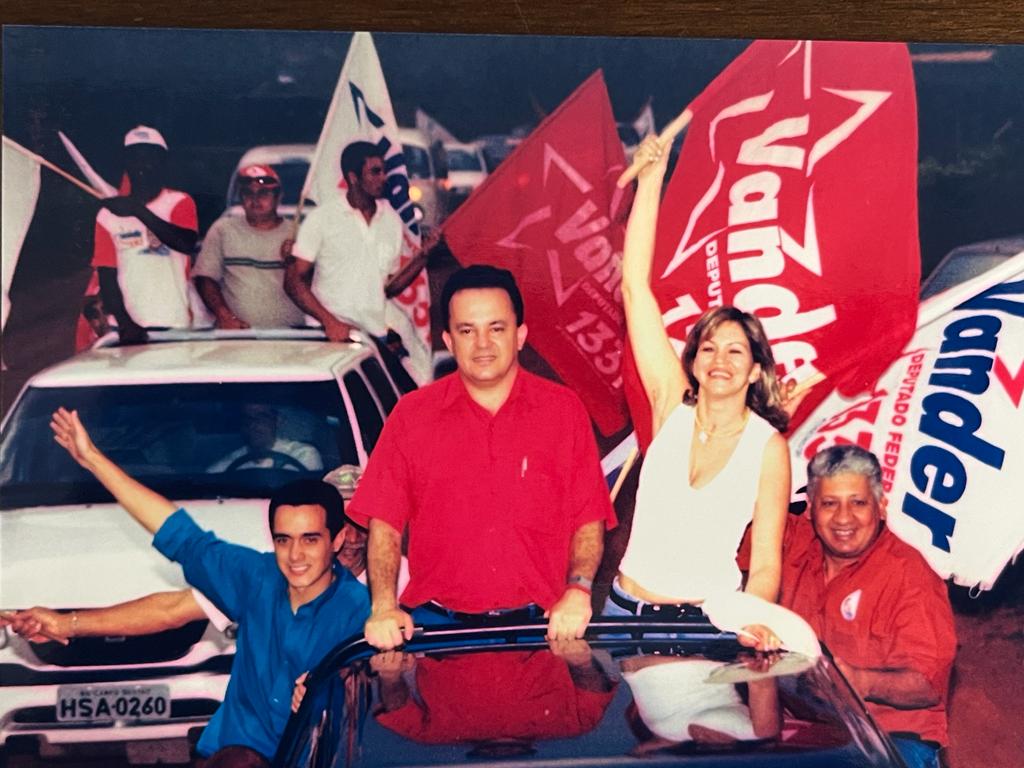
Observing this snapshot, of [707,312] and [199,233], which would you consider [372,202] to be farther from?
[707,312]

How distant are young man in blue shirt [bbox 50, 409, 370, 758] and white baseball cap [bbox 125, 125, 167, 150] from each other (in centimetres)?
76

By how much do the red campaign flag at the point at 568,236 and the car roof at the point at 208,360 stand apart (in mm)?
421

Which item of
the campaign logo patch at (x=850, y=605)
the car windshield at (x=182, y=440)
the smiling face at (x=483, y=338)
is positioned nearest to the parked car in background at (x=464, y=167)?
the smiling face at (x=483, y=338)

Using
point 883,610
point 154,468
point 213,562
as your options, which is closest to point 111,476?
point 154,468

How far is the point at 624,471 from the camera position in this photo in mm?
2865

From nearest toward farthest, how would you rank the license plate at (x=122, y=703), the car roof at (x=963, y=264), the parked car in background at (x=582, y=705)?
the parked car in background at (x=582, y=705) < the license plate at (x=122, y=703) < the car roof at (x=963, y=264)

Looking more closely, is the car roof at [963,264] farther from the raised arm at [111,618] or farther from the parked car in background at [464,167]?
the raised arm at [111,618]

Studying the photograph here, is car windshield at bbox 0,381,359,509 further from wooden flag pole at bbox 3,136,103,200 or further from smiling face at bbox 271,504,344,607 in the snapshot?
wooden flag pole at bbox 3,136,103,200

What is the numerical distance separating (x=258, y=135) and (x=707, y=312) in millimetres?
1180

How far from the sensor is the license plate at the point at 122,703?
2.72m

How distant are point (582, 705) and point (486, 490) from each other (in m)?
0.55

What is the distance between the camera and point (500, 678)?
2.65 m

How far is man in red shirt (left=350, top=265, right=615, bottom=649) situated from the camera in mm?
2787

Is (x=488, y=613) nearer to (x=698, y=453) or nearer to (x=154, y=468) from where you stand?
(x=698, y=453)
